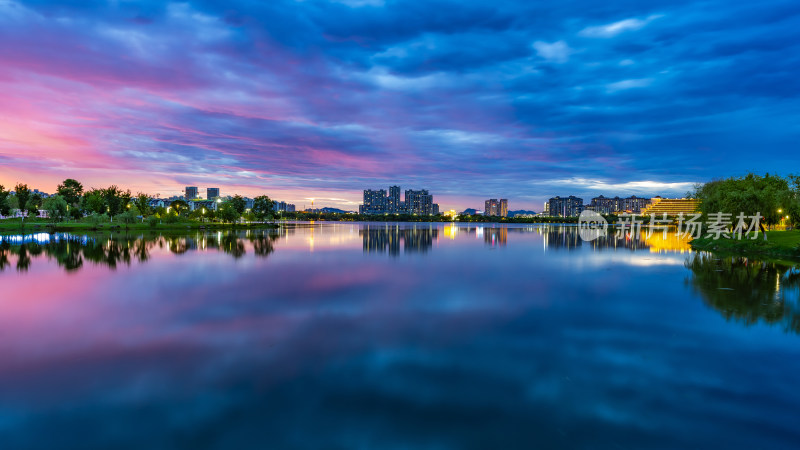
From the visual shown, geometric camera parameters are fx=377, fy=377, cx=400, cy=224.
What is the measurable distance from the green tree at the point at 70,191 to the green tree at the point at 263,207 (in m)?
60.0

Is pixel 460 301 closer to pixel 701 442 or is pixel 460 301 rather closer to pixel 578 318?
pixel 578 318

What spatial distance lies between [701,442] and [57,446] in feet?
41.4

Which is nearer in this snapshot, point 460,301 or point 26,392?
point 26,392

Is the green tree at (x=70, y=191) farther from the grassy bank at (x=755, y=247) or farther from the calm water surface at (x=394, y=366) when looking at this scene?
the grassy bank at (x=755, y=247)

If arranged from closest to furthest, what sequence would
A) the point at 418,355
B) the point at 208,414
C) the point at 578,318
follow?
1. the point at 208,414
2. the point at 418,355
3. the point at 578,318

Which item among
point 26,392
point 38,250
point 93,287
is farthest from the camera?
point 38,250

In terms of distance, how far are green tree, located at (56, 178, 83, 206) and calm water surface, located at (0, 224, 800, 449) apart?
5815 inches

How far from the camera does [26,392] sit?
9.33 metres

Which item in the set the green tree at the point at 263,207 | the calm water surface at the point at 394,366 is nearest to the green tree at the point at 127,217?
the green tree at the point at 263,207

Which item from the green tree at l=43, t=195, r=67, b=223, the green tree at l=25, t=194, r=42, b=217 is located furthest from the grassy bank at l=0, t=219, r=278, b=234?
the green tree at l=25, t=194, r=42, b=217

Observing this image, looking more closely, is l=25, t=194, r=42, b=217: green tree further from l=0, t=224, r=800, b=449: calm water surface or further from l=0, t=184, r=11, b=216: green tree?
l=0, t=224, r=800, b=449: calm water surface

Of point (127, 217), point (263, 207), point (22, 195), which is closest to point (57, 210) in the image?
point (22, 195)

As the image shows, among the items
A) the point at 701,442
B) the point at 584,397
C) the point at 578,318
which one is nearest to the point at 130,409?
the point at 584,397

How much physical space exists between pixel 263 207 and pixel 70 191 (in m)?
68.2
